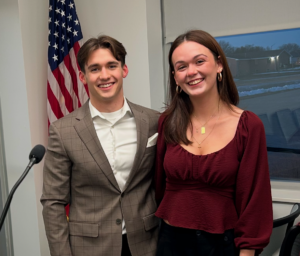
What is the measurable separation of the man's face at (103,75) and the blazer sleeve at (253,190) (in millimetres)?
626

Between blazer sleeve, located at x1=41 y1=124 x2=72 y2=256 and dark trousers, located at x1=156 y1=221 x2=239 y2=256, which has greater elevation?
blazer sleeve, located at x1=41 y1=124 x2=72 y2=256

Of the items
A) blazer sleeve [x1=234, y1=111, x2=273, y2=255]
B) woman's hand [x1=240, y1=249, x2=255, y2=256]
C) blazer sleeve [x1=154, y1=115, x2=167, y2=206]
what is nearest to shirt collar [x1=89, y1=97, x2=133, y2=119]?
blazer sleeve [x1=154, y1=115, x2=167, y2=206]

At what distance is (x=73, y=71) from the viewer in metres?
2.95

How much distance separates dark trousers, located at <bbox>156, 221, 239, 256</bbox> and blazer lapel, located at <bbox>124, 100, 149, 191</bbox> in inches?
12.1

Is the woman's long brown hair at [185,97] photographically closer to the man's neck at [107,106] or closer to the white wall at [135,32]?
the man's neck at [107,106]

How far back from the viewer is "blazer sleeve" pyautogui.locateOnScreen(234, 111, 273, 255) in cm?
142

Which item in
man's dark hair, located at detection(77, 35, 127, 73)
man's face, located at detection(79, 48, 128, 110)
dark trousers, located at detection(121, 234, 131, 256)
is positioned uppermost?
man's dark hair, located at detection(77, 35, 127, 73)

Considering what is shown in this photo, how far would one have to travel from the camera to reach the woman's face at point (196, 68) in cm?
152

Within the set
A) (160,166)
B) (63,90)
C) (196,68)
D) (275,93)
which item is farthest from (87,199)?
(275,93)

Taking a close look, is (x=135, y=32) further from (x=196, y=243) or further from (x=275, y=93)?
(x=196, y=243)

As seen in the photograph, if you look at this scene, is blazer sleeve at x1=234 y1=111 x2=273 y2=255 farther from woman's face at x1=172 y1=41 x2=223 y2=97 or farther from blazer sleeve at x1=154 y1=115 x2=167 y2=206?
blazer sleeve at x1=154 y1=115 x2=167 y2=206

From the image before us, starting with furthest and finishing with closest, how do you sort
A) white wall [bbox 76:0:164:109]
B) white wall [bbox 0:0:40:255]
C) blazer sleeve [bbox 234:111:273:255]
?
1. white wall [bbox 76:0:164:109]
2. white wall [bbox 0:0:40:255]
3. blazer sleeve [bbox 234:111:273:255]

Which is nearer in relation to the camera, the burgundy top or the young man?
the burgundy top

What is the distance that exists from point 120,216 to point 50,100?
1.51 meters
